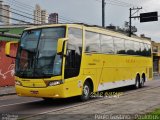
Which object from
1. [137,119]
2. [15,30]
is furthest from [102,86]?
[15,30]

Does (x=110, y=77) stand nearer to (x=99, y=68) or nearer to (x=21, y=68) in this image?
(x=99, y=68)

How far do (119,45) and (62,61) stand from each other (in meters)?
7.45

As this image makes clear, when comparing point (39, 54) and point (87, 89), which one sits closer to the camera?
point (39, 54)

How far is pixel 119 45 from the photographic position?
22.3 metres

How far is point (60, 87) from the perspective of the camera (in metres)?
15.3

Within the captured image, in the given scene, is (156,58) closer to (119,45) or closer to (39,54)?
(119,45)

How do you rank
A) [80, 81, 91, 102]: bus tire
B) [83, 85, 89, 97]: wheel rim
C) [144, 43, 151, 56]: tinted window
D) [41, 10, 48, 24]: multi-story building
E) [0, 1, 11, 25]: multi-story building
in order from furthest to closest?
[41, 10, 48, 24]: multi-story building, [144, 43, 151, 56]: tinted window, [0, 1, 11, 25]: multi-story building, [83, 85, 89, 97]: wheel rim, [80, 81, 91, 102]: bus tire

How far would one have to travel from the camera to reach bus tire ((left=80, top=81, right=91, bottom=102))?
674 inches

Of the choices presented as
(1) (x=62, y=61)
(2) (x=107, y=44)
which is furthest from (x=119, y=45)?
(1) (x=62, y=61)

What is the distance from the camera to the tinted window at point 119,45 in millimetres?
21759

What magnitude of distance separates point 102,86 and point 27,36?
490 centimetres

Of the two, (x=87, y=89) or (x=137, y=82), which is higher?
(x=87, y=89)

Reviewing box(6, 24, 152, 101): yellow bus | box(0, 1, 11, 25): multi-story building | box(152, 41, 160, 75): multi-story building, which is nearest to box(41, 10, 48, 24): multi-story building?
box(0, 1, 11, 25): multi-story building

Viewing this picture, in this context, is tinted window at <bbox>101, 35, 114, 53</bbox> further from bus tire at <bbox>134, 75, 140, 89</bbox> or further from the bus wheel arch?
bus tire at <bbox>134, 75, 140, 89</bbox>
